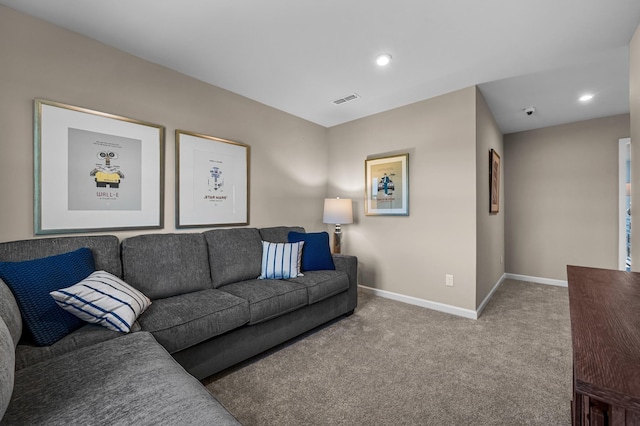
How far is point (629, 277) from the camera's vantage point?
1240mm

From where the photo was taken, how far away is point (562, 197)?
13.3 feet

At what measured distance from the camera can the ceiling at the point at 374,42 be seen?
1789 mm

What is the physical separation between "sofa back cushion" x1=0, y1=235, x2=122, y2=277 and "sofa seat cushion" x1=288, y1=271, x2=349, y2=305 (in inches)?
53.5

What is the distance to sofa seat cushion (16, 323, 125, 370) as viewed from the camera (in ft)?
3.92

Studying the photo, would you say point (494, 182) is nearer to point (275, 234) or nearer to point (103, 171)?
point (275, 234)

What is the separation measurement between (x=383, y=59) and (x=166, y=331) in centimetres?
254

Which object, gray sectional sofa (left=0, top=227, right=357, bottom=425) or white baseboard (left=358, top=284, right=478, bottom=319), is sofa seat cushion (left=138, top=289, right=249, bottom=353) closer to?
gray sectional sofa (left=0, top=227, right=357, bottom=425)

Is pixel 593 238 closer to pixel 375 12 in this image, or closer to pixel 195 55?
pixel 375 12

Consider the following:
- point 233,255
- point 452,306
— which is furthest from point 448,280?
point 233,255

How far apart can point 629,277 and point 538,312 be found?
2188mm

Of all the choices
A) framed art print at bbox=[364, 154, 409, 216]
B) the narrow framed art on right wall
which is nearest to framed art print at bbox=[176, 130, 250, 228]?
framed art print at bbox=[364, 154, 409, 216]

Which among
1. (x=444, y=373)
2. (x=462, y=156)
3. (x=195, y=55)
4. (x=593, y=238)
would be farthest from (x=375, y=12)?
(x=593, y=238)

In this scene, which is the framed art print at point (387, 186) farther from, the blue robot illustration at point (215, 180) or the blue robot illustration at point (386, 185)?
the blue robot illustration at point (215, 180)

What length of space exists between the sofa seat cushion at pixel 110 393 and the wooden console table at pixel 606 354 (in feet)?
2.84
